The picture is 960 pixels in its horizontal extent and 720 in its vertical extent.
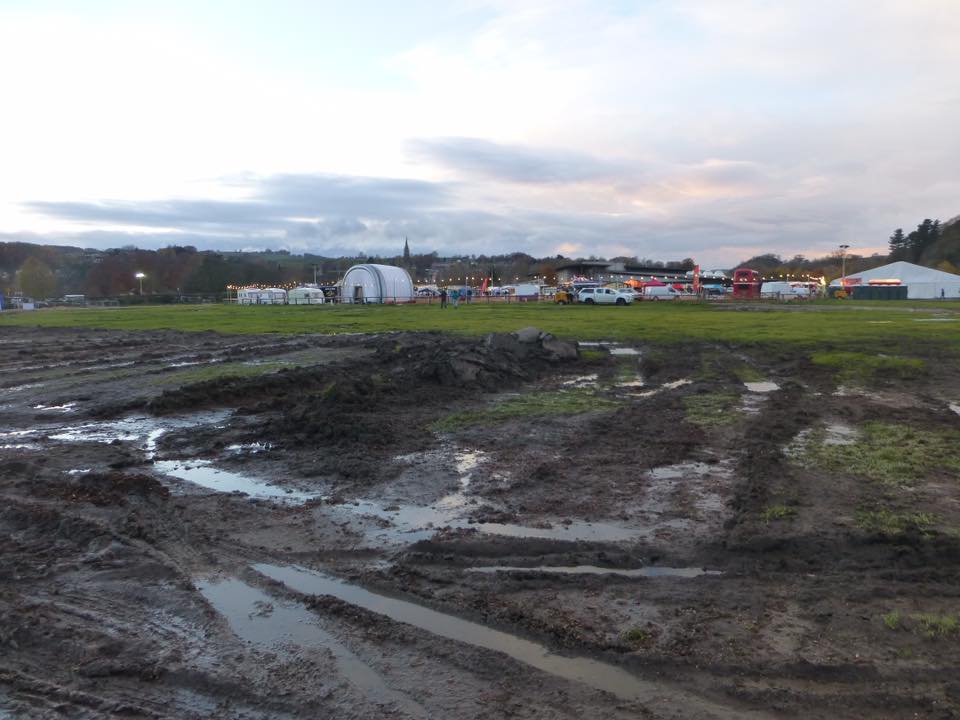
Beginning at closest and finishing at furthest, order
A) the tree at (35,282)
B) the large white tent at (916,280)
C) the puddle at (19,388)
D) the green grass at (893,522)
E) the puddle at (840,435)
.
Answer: the green grass at (893,522), the puddle at (840,435), the puddle at (19,388), the large white tent at (916,280), the tree at (35,282)

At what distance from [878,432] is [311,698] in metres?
9.70

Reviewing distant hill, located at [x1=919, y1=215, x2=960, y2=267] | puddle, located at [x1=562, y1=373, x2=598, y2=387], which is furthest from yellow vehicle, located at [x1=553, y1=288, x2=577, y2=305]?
distant hill, located at [x1=919, y1=215, x2=960, y2=267]

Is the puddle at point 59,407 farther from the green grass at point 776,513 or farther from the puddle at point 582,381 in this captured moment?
the green grass at point 776,513

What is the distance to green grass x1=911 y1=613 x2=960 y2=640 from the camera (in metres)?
4.59

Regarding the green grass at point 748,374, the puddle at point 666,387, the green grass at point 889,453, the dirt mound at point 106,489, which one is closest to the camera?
the dirt mound at point 106,489

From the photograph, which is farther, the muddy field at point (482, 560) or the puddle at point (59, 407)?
the puddle at point (59, 407)

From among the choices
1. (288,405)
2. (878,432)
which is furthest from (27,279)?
(878,432)

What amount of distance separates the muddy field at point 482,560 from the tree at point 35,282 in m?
121

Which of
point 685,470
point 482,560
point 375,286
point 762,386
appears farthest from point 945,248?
point 482,560

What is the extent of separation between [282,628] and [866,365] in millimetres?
17794

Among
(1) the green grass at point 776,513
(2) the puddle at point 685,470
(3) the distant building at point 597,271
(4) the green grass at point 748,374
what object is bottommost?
(2) the puddle at point 685,470

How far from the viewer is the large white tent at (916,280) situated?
263 feet

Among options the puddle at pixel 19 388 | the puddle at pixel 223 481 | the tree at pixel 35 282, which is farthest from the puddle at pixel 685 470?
the tree at pixel 35 282

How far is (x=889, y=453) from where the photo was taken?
930 centimetres
